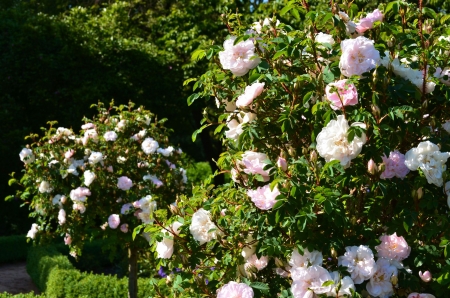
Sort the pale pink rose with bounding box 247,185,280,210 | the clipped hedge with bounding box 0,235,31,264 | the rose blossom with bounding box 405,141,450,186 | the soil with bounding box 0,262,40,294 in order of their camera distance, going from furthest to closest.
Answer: the clipped hedge with bounding box 0,235,31,264
the soil with bounding box 0,262,40,294
the pale pink rose with bounding box 247,185,280,210
the rose blossom with bounding box 405,141,450,186

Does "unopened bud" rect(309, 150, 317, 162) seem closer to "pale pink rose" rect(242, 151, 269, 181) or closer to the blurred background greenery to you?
"pale pink rose" rect(242, 151, 269, 181)

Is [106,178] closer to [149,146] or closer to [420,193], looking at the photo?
[149,146]

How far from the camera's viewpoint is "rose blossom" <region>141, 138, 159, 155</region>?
6434mm

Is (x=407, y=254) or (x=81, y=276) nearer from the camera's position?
(x=407, y=254)

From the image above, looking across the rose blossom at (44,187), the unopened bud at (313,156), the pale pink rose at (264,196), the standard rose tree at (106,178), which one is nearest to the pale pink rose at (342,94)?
the unopened bud at (313,156)

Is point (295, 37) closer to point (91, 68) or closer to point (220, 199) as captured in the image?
point (220, 199)

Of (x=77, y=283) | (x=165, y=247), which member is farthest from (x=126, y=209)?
(x=165, y=247)

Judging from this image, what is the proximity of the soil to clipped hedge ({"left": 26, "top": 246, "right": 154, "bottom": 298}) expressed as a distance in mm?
584

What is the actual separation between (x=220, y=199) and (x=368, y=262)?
2.42 feet

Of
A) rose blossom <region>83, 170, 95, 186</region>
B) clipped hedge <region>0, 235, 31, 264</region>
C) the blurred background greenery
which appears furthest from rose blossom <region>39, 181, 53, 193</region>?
the blurred background greenery

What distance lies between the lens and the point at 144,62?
45.7 ft

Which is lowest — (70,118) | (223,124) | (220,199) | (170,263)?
(70,118)

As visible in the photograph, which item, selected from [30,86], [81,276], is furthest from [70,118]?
[81,276]

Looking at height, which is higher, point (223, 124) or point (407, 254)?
point (223, 124)
